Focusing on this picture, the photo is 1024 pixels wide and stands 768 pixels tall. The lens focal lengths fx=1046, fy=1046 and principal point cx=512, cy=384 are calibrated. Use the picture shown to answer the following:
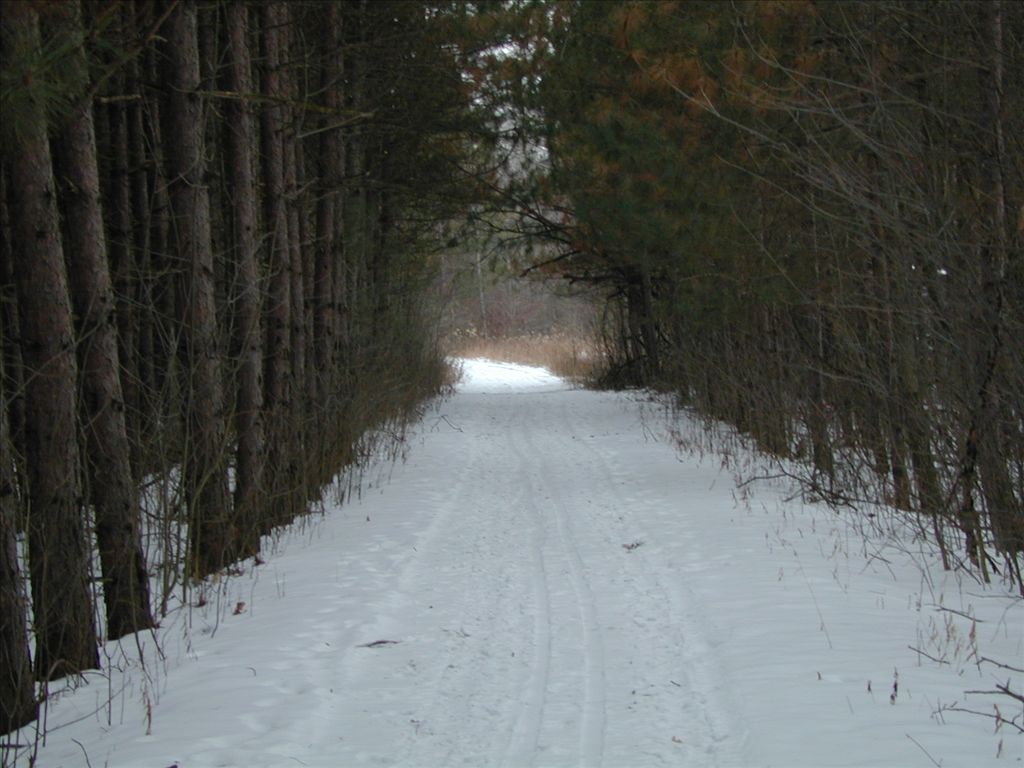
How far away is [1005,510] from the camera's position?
7188 millimetres

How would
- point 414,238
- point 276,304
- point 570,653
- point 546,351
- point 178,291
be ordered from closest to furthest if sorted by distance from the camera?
1. point 570,653
2. point 178,291
3. point 276,304
4. point 414,238
5. point 546,351

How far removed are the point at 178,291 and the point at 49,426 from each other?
12.1 ft

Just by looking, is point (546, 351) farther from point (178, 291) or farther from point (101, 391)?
point (101, 391)

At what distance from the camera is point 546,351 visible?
136 feet

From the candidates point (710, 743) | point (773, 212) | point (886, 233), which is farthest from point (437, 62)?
point (710, 743)

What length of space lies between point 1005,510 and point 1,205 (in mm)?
8237

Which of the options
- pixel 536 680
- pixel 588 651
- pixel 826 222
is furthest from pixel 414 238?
pixel 536 680

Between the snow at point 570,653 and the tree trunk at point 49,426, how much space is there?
350mm

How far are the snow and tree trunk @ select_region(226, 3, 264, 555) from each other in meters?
0.63

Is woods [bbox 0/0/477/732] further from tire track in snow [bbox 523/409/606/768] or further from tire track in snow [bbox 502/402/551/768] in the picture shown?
tire track in snow [bbox 523/409/606/768]

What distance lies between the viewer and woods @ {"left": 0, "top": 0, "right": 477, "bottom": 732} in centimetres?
554

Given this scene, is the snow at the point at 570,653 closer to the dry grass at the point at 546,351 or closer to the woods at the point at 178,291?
the woods at the point at 178,291

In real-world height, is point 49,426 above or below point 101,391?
below

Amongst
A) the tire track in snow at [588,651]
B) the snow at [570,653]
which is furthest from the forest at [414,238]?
the tire track in snow at [588,651]
